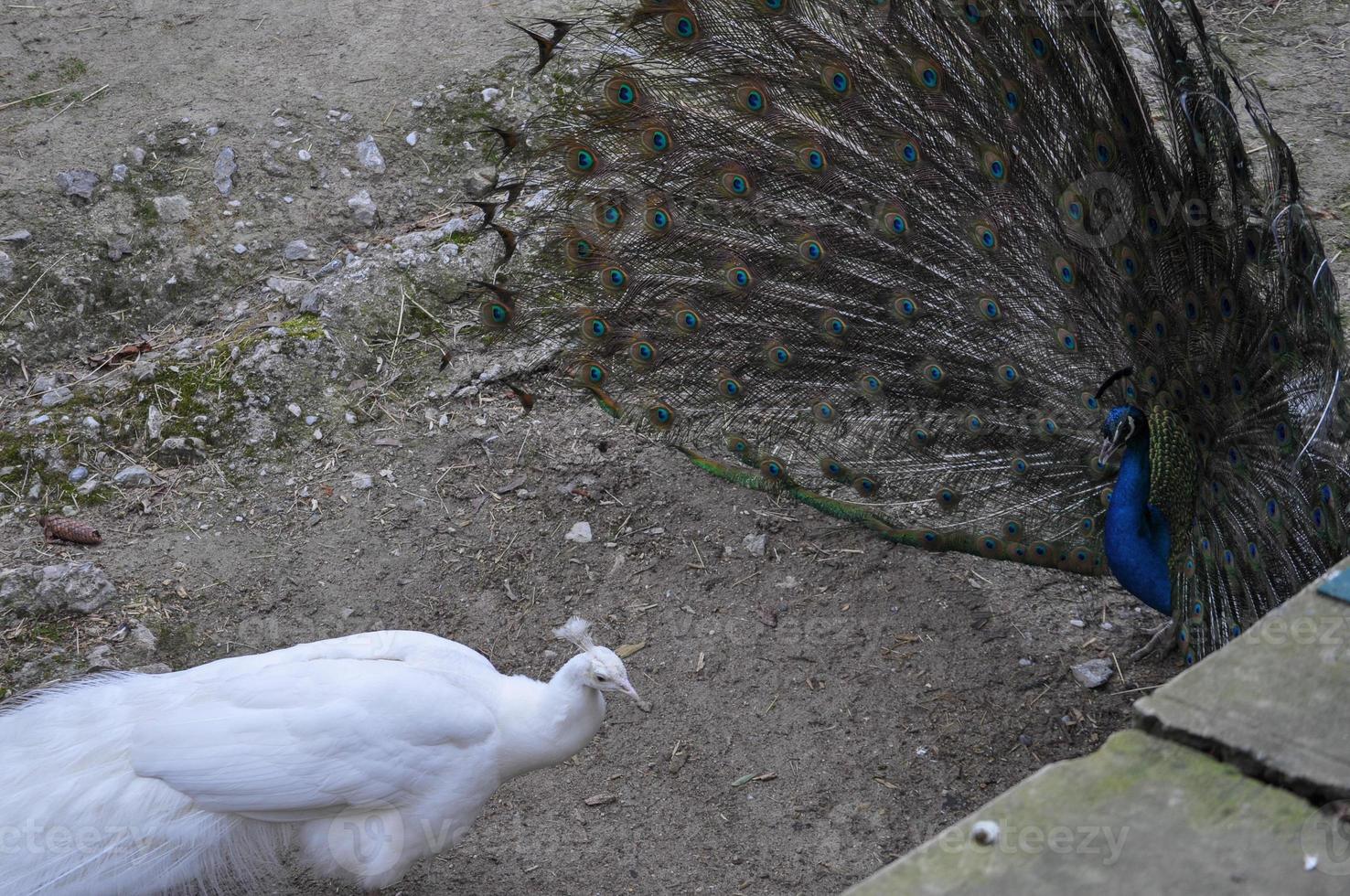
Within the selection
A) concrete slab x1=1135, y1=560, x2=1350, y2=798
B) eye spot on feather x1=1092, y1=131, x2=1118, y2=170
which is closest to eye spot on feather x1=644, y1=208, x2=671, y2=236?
eye spot on feather x1=1092, y1=131, x2=1118, y2=170

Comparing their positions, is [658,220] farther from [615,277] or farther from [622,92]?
[622,92]

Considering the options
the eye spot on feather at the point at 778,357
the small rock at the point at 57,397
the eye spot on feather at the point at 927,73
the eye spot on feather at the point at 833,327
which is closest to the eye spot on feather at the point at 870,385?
the eye spot on feather at the point at 833,327

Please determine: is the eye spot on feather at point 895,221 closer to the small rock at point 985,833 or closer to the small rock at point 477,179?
the small rock at point 985,833

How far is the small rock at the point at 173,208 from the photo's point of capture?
564cm

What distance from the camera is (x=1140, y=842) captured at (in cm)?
174

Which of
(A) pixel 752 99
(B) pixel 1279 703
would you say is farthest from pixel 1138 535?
(A) pixel 752 99

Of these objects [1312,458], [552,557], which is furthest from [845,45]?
[552,557]

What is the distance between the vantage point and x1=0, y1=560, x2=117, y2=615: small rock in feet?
13.6

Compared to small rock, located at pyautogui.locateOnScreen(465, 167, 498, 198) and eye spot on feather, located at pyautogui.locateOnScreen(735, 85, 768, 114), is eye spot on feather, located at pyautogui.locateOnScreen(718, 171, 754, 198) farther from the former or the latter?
small rock, located at pyautogui.locateOnScreen(465, 167, 498, 198)

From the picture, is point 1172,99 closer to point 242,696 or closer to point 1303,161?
point 242,696

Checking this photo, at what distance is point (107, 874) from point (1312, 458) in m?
3.18

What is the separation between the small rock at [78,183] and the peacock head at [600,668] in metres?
3.93

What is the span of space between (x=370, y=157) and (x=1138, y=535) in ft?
13.9

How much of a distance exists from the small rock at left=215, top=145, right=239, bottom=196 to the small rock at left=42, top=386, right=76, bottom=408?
1285 mm
